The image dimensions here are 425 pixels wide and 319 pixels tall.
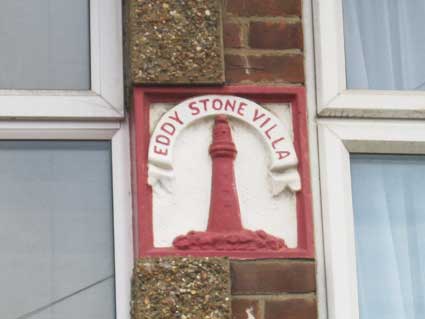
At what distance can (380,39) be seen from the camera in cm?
462

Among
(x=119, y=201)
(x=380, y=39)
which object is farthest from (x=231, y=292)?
(x=380, y=39)

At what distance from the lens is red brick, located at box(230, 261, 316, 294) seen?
4156 mm

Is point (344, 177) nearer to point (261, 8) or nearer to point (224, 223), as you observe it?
point (224, 223)

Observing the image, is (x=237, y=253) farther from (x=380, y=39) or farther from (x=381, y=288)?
(x=380, y=39)

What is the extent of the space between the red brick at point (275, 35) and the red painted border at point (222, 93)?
0.12 m

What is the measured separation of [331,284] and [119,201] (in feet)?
1.75

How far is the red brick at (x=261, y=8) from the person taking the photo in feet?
14.5

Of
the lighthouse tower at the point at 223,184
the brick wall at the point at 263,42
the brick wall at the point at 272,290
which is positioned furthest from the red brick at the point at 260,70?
the brick wall at the point at 272,290

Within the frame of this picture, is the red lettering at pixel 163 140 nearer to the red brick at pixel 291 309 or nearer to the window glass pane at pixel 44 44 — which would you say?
the window glass pane at pixel 44 44

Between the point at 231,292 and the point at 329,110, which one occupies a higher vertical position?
the point at 329,110

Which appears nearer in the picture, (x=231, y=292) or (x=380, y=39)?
(x=231, y=292)

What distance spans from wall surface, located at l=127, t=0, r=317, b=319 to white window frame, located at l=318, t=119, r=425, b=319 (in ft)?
0.28

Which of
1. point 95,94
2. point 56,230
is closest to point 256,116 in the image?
point 95,94

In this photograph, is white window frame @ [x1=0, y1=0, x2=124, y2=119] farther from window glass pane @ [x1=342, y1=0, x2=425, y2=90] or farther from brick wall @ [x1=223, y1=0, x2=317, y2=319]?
window glass pane @ [x1=342, y1=0, x2=425, y2=90]
